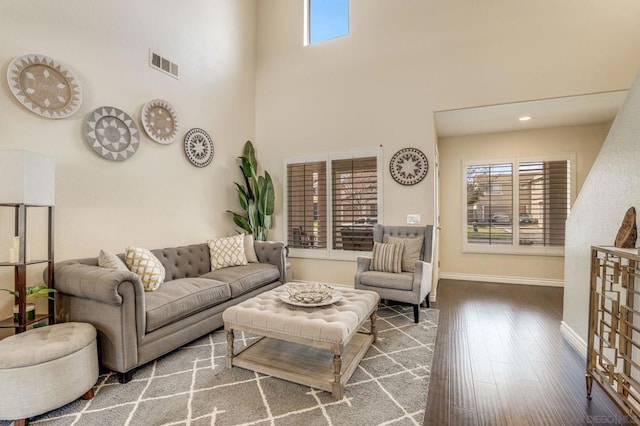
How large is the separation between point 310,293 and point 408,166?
2.60 metres

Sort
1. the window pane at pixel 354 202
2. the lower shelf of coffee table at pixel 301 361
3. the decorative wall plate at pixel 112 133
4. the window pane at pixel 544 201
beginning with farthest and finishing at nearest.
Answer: the window pane at pixel 544 201 → the window pane at pixel 354 202 → the decorative wall plate at pixel 112 133 → the lower shelf of coffee table at pixel 301 361

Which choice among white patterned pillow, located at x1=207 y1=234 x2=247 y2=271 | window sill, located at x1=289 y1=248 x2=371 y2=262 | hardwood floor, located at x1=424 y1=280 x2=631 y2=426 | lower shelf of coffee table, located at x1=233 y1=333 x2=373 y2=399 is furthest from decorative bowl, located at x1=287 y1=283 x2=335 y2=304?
window sill, located at x1=289 y1=248 x2=371 y2=262

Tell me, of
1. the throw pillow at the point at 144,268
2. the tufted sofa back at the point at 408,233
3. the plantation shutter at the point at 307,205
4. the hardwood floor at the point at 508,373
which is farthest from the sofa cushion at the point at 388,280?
the throw pillow at the point at 144,268

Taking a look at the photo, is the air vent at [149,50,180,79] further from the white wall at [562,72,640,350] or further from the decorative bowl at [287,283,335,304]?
the white wall at [562,72,640,350]

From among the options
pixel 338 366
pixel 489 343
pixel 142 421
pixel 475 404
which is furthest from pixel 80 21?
pixel 489 343

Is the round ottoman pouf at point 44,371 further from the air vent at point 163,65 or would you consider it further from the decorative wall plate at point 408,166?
the decorative wall plate at point 408,166

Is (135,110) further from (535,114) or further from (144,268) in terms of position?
(535,114)

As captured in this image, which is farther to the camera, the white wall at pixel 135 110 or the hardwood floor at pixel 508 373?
the white wall at pixel 135 110

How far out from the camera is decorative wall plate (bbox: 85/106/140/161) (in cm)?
295

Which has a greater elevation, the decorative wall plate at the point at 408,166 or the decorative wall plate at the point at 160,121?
the decorative wall plate at the point at 160,121

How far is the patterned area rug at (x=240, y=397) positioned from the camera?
180cm

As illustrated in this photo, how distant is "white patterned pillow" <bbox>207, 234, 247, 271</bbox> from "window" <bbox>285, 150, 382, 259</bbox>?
1.23m

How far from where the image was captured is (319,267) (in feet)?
16.1

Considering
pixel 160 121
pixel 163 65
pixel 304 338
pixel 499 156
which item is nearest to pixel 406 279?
pixel 304 338
